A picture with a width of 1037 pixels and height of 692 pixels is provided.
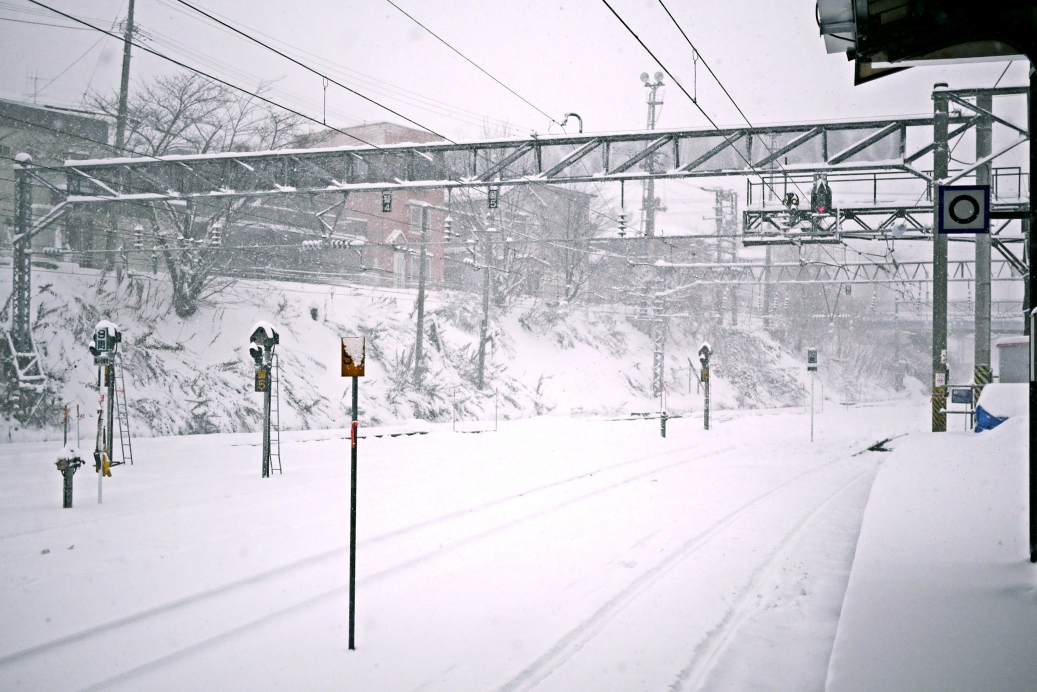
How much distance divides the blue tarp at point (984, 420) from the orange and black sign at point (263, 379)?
53.7 feet

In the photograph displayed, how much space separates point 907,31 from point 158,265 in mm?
32006

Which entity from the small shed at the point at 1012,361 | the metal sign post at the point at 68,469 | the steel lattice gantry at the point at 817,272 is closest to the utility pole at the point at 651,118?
the steel lattice gantry at the point at 817,272

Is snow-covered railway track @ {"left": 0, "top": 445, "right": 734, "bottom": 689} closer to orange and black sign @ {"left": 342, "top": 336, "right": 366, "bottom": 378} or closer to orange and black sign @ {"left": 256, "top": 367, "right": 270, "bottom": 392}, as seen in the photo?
orange and black sign @ {"left": 342, "top": 336, "right": 366, "bottom": 378}

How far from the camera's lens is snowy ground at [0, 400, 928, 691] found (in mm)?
5781

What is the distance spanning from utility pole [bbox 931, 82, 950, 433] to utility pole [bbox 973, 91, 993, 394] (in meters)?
0.88

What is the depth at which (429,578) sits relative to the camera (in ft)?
26.5

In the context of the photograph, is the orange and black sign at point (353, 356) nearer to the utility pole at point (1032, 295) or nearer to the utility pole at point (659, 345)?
the utility pole at point (1032, 295)

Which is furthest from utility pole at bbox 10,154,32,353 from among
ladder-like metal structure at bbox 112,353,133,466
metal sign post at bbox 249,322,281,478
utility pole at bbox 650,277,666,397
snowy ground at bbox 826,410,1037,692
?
utility pole at bbox 650,277,666,397

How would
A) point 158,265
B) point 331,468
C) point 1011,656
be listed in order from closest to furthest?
point 1011,656 → point 331,468 → point 158,265

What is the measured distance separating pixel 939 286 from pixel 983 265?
1270 mm

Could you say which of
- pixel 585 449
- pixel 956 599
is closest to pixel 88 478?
pixel 585 449

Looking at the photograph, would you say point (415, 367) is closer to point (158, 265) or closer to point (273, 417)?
point (273, 417)

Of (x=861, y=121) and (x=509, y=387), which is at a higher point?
(x=861, y=121)

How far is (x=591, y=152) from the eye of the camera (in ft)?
61.5
